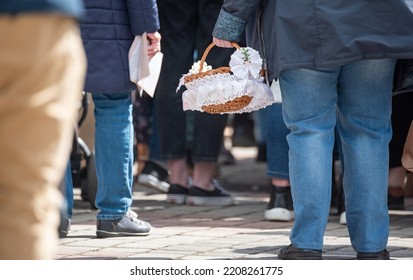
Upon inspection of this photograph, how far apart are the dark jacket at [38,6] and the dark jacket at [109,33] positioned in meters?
2.73

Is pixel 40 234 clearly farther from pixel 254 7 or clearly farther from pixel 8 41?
pixel 254 7

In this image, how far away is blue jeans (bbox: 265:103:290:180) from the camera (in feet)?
21.4

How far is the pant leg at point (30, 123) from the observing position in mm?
2643

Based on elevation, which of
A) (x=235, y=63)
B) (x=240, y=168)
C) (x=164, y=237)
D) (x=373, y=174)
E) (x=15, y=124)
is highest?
(x=15, y=124)

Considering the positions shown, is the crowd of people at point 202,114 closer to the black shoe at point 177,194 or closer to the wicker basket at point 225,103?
the black shoe at point 177,194

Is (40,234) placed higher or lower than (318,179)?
higher

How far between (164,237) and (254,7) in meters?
1.54

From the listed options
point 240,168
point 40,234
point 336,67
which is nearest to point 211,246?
point 336,67

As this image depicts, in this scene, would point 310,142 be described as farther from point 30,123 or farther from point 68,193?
point 30,123

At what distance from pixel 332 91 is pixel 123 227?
1.56 meters

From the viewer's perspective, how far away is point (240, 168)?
33.6ft

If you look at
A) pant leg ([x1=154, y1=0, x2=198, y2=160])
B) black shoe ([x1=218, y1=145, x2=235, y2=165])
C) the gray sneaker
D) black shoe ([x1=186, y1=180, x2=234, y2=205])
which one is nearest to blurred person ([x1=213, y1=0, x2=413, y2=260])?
the gray sneaker

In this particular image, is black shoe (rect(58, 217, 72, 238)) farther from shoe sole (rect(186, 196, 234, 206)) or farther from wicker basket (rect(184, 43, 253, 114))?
shoe sole (rect(186, 196, 234, 206))

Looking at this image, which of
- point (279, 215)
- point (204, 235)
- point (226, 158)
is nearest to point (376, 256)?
point (204, 235)
